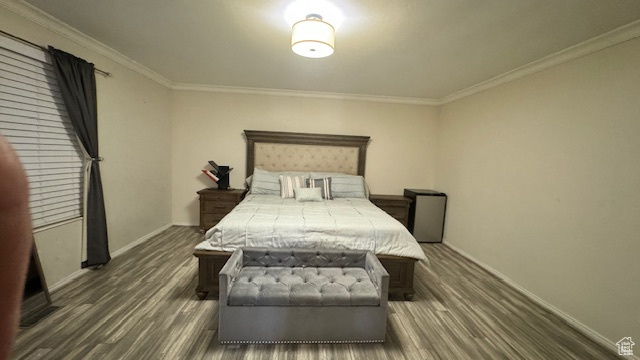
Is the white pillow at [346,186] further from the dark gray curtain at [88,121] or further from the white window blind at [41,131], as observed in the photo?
the white window blind at [41,131]

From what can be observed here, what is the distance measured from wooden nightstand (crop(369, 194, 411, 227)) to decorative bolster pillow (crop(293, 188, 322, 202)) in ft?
3.27

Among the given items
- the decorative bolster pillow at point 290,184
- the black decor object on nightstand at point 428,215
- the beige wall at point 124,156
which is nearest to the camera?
the beige wall at point 124,156

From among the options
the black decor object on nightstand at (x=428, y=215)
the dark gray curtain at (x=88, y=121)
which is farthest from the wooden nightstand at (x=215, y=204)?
the black decor object on nightstand at (x=428, y=215)

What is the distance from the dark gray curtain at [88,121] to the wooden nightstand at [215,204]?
1.22 m

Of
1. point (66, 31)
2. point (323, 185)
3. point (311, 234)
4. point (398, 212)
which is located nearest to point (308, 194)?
point (323, 185)

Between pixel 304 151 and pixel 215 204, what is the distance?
1627 mm

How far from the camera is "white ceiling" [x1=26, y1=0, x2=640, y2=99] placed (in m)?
1.83

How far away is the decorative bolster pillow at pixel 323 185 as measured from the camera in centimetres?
380

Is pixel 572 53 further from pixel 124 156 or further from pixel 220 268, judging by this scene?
pixel 124 156

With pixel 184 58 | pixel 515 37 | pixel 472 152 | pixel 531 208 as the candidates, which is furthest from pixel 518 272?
pixel 184 58

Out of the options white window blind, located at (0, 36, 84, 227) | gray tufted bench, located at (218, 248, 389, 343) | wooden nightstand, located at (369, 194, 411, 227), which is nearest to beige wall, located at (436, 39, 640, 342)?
wooden nightstand, located at (369, 194, 411, 227)

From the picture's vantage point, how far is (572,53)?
230 cm

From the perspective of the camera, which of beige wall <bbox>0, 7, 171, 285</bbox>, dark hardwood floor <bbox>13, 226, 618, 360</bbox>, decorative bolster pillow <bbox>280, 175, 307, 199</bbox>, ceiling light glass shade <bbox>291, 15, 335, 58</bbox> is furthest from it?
decorative bolster pillow <bbox>280, 175, 307, 199</bbox>

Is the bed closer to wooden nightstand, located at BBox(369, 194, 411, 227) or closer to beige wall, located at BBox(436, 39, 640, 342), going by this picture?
wooden nightstand, located at BBox(369, 194, 411, 227)
